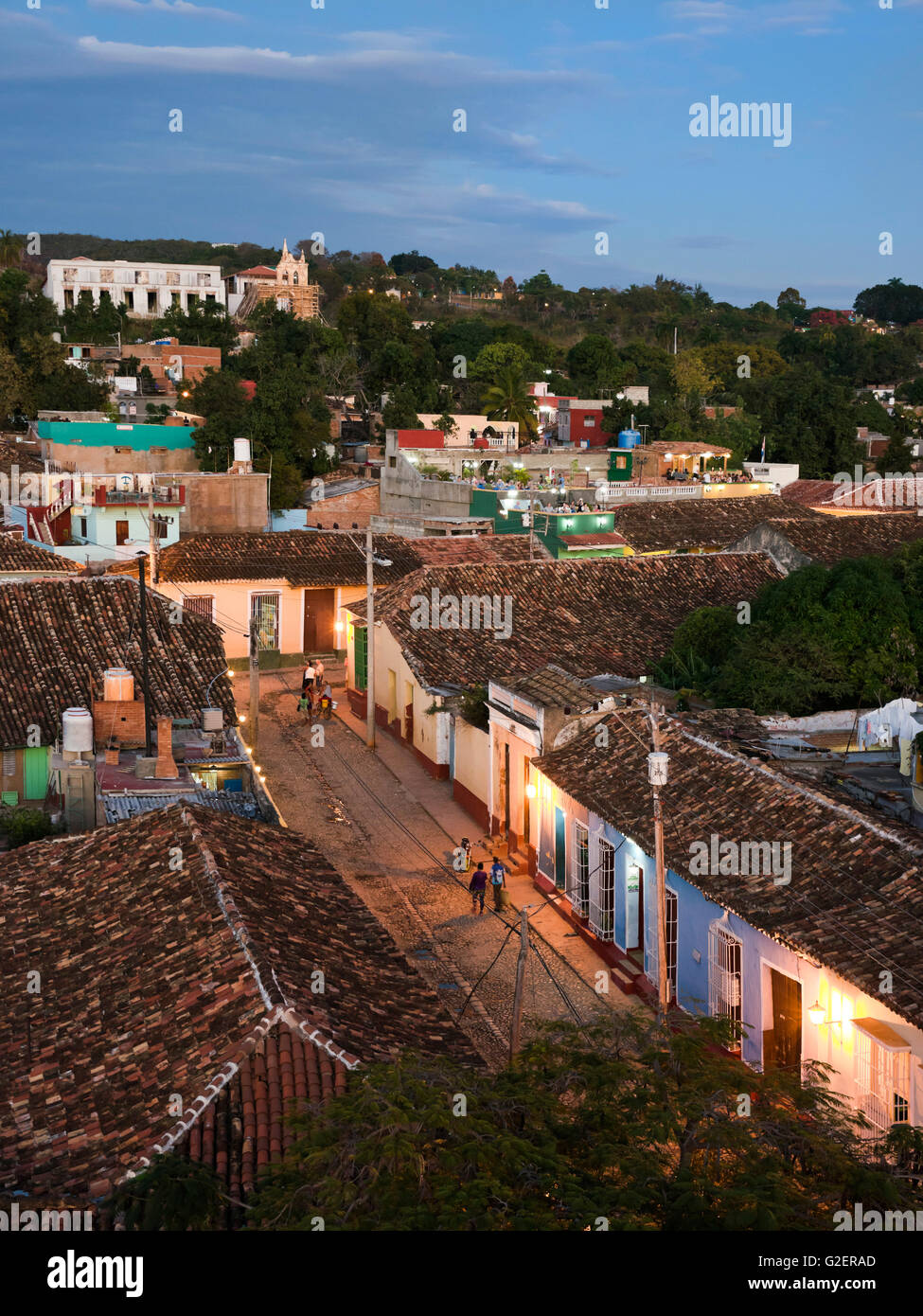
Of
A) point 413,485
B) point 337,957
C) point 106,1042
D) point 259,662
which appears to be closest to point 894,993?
point 337,957

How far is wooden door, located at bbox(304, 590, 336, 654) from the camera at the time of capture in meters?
34.9

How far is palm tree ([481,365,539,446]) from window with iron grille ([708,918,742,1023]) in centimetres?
4197

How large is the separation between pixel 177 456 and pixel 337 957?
35.8m

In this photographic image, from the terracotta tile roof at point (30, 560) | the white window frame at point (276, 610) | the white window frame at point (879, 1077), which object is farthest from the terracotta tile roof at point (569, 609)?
the white window frame at point (879, 1077)

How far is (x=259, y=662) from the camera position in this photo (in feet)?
113

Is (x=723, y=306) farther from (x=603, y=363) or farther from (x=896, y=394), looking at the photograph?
(x=603, y=363)

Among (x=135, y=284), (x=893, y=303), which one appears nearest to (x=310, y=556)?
(x=135, y=284)

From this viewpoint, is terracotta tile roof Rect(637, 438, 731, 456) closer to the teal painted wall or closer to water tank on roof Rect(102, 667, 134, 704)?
the teal painted wall

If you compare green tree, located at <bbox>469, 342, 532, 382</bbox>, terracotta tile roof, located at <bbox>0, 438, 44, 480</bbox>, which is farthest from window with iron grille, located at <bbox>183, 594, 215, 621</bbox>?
green tree, located at <bbox>469, 342, 532, 382</bbox>

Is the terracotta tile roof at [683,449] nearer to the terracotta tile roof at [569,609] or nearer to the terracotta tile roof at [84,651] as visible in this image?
the terracotta tile roof at [569,609]

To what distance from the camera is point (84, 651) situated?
73.2ft

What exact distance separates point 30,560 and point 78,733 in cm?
1291

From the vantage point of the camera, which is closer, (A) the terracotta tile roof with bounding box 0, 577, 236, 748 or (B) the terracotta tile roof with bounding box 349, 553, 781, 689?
(A) the terracotta tile roof with bounding box 0, 577, 236, 748

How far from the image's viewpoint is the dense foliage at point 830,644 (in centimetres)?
2305
